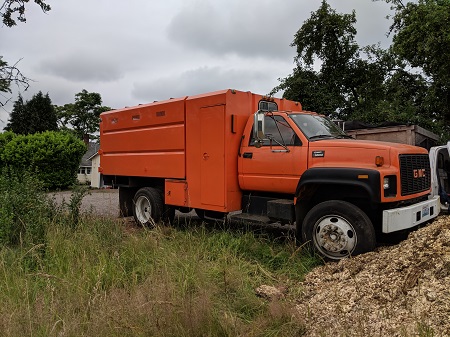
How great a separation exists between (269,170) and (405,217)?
2055 mm

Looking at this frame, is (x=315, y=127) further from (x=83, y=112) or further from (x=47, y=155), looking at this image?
(x=83, y=112)

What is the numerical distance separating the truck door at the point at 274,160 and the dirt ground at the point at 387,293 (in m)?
1.64

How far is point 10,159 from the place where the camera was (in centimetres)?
2366

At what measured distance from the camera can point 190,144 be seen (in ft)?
23.1

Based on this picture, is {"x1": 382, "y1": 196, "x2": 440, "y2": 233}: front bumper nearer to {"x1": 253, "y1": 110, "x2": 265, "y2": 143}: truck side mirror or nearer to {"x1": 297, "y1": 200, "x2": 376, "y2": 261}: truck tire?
{"x1": 297, "y1": 200, "x2": 376, "y2": 261}: truck tire

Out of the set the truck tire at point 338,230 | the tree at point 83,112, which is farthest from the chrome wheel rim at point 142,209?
the tree at point 83,112

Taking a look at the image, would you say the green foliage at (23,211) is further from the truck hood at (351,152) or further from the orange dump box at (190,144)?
the truck hood at (351,152)

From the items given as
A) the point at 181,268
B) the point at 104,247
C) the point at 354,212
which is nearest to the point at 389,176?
the point at 354,212

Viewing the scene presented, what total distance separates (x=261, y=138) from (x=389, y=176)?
1.90 metres

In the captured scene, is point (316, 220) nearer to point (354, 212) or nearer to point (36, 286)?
point (354, 212)

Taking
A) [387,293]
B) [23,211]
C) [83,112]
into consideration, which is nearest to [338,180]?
[387,293]

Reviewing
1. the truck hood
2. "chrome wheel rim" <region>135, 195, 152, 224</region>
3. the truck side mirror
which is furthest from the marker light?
"chrome wheel rim" <region>135, 195, 152, 224</region>

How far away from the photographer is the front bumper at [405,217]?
4.80 metres

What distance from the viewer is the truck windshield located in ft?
19.4
